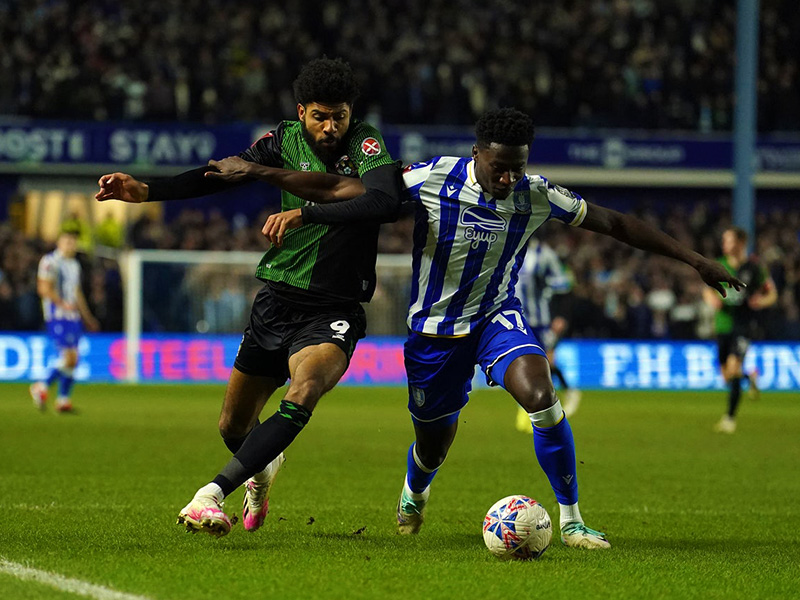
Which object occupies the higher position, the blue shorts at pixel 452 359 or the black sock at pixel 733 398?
the blue shorts at pixel 452 359

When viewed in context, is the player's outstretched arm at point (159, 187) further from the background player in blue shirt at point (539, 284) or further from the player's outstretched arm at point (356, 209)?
the background player in blue shirt at point (539, 284)

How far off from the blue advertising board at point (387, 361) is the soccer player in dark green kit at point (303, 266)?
614 inches

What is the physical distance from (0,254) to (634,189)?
14657mm

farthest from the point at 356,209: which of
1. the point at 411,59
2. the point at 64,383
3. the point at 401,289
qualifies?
the point at 411,59

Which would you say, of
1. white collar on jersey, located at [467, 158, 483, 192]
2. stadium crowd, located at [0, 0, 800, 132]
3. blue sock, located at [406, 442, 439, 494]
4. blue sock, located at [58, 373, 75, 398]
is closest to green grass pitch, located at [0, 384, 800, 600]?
blue sock, located at [406, 442, 439, 494]

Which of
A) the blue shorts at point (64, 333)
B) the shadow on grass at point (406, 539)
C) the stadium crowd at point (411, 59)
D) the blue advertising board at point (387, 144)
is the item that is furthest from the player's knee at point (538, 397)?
the stadium crowd at point (411, 59)

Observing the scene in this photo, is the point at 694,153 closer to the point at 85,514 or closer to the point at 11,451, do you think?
the point at 11,451

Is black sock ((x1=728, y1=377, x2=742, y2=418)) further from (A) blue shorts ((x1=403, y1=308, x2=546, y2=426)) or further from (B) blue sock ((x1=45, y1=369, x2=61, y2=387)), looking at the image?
(A) blue shorts ((x1=403, y1=308, x2=546, y2=426))

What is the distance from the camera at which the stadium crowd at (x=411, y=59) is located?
2608cm

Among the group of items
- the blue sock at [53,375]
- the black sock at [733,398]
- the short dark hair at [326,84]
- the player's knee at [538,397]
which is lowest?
the blue sock at [53,375]

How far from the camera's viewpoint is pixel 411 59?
28312 millimetres

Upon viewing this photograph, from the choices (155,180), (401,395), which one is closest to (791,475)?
(155,180)

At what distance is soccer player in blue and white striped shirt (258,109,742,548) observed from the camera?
20.9ft

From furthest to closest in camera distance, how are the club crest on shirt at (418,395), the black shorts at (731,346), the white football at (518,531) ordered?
the black shorts at (731,346)
the club crest on shirt at (418,395)
the white football at (518,531)
